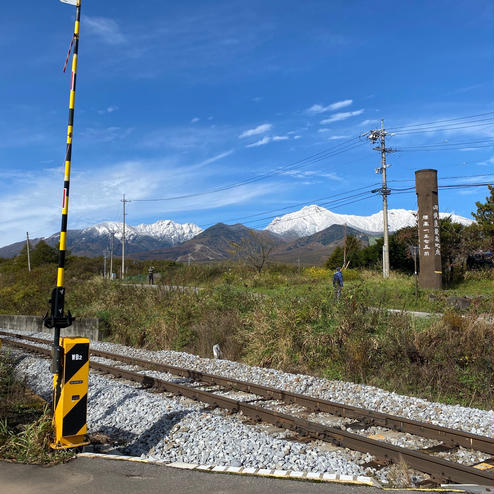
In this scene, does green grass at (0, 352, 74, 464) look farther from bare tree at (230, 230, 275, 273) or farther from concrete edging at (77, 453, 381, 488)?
bare tree at (230, 230, 275, 273)

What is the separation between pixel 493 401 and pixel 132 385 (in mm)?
7413

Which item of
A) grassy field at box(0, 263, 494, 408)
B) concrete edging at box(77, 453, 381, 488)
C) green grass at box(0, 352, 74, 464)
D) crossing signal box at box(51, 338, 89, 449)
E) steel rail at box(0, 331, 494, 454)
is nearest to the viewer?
concrete edging at box(77, 453, 381, 488)

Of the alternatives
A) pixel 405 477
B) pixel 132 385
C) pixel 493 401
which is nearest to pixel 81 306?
pixel 132 385

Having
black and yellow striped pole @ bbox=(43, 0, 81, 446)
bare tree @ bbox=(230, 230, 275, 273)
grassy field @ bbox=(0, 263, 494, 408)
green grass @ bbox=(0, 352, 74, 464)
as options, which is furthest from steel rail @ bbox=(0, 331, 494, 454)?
bare tree @ bbox=(230, 230, 275, 273)

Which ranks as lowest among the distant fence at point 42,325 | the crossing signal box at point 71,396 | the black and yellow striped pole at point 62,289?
the distant fence at point 42,325

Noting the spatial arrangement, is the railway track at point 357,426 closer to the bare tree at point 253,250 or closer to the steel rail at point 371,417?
the steel rail at point 371,417

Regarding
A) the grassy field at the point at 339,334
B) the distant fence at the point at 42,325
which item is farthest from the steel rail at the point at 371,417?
the distant fence at the point at 42,325

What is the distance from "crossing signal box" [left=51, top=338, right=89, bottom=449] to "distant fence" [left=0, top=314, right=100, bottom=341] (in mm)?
15492

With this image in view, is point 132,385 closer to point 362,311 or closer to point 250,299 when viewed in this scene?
point 362,311

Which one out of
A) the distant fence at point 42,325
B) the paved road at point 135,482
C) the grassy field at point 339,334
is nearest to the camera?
the paved road at point 135,482

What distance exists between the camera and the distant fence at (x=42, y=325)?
69.9ft

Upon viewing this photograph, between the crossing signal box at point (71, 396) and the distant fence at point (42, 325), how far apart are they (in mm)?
15492

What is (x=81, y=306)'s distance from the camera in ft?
90.3

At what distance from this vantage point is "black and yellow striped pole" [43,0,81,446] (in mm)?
6133
